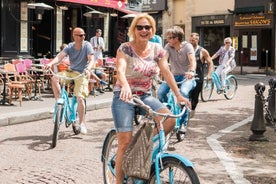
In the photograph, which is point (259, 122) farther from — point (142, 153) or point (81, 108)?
point (142, 153)

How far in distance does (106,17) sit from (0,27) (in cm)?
701

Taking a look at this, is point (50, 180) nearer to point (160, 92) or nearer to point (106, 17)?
point (160, 92)

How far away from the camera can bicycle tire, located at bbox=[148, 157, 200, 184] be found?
364cm

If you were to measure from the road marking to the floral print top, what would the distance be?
5.69ft

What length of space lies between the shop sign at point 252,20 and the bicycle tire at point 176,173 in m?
27.7

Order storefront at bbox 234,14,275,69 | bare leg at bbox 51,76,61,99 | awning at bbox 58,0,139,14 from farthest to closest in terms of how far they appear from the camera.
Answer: storefront at bbox 234,14,275,69 → awning at bbox 58,0,139,14 → bare leg at bbox 51,76,61,99

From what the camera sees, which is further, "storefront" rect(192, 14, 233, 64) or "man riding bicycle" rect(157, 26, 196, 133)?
"storefront" rect(192, 14, 233, 64)

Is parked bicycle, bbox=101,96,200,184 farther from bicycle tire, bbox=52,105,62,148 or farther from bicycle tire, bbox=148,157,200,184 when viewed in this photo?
bicycle tire, bbox=52,105,62,148

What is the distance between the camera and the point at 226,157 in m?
6.64

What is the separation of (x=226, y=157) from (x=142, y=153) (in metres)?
2.98

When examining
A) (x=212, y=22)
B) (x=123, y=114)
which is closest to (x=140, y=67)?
(x=123, y=114)

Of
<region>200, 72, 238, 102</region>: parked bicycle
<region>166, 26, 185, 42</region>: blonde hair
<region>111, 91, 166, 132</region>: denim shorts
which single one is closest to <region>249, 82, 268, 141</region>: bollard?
<region>166, 26, 185, 42</region>: blonde hair

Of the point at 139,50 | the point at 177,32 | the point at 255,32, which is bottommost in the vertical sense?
the point at 139,50

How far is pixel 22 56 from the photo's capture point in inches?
720
